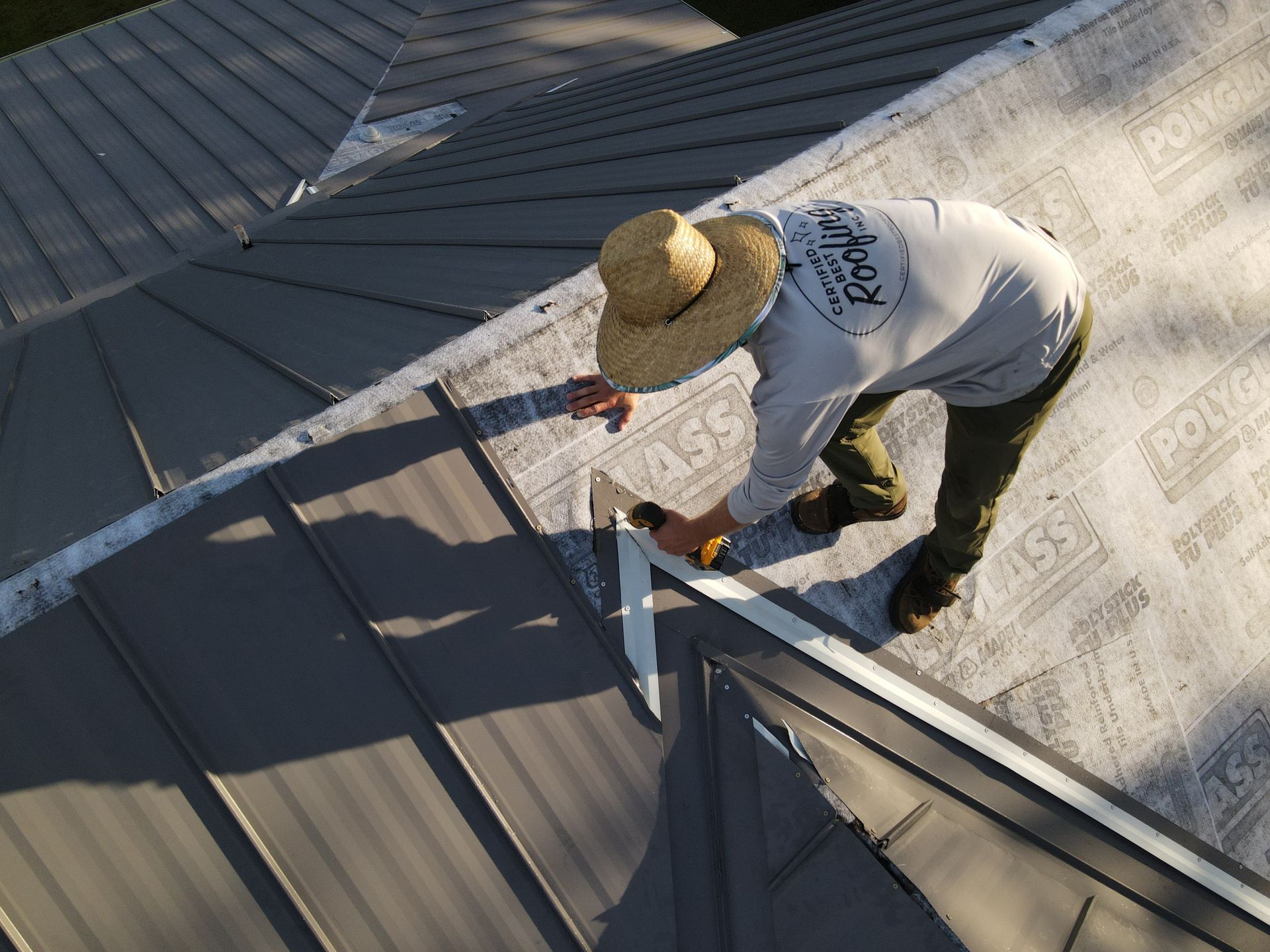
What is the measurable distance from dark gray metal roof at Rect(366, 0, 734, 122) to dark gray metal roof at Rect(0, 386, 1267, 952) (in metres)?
4.38

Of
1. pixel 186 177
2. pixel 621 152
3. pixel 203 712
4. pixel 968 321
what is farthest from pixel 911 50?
pixel 186 177

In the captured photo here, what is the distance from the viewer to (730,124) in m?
3.89

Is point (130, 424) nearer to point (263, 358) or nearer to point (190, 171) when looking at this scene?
point (263, 358)

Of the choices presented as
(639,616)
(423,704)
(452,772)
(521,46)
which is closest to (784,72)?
(521,46)

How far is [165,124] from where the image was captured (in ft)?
19.3

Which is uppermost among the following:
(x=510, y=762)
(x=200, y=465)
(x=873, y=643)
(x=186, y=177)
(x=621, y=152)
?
(x=186, y=177)

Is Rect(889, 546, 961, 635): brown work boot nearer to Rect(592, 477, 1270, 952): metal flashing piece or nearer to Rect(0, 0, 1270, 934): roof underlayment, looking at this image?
Rect(0, 0, 1270, 934): roof underlayment

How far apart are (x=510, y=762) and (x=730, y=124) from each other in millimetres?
Result: 3070

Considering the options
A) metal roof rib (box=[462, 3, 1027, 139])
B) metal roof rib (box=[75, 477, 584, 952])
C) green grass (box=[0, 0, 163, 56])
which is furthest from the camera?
green grass (box=[0, 0, 163, 56])

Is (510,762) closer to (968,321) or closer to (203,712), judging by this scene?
(203,712)

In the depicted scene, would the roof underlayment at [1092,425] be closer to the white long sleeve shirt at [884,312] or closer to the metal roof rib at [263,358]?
the metal roof rib at [263,358]

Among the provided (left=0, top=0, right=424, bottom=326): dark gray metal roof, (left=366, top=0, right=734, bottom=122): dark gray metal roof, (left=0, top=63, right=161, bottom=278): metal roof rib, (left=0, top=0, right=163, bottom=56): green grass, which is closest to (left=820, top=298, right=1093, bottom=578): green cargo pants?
(left=0, top=0, right=424, bottom=326): dark gray metal roof

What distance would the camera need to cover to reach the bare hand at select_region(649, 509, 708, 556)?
2.48m

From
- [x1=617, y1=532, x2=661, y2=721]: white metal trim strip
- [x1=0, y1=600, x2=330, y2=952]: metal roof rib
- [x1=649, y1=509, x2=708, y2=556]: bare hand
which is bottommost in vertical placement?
[x1=617, y1=532, x2=661, y2=721]: white metal trim strip
